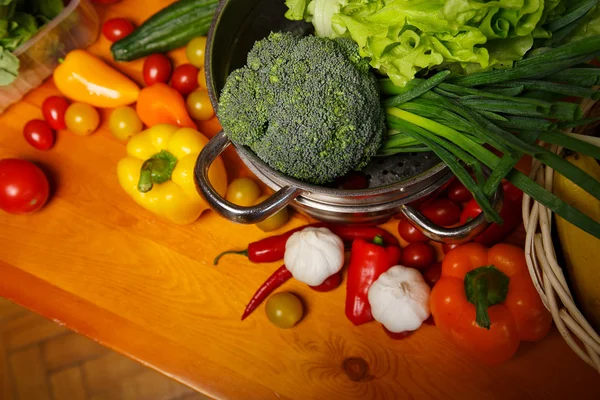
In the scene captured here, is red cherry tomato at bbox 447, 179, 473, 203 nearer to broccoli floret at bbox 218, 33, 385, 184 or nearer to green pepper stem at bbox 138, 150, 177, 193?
broccoli floret at bbox 218, 33, 385, 184

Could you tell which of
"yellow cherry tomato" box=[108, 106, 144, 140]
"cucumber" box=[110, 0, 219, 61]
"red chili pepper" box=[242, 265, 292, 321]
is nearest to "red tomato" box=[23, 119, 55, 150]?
"yellow cherry tomato" box=[108, 106, 144, 140]

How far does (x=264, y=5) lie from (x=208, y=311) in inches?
25.2

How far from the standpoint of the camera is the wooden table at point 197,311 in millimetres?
1021

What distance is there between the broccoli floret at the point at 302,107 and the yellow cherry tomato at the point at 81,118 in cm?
52

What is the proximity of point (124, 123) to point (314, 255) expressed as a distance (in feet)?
1.79

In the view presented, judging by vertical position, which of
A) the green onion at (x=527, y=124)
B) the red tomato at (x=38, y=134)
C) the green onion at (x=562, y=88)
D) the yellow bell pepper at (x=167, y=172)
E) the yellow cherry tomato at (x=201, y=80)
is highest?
the green onion at (x=562, y=88)

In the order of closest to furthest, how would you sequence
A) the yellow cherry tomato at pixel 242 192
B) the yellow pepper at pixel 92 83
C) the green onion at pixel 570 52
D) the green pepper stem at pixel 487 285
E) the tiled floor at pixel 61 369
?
the green onion at pixel 570 52, the green pepper stem at pixel 487 285, the yellow cherry tomato at pixel 242 192, the yellow pepper at pixel 92 83, the tiled floor at pixel 61 369

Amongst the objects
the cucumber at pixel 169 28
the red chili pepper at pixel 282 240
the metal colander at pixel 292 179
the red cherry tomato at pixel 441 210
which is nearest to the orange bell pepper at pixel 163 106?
the cucumber at pixel 169 28

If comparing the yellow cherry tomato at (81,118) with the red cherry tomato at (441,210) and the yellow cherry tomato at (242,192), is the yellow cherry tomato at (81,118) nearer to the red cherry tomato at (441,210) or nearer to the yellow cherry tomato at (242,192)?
the yellow cherry tomato at (242,192)

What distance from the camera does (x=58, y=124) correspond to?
4.03ft

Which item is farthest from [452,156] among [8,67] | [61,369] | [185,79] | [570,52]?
[61,369]

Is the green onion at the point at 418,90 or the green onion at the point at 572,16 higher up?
the green onion at the point at 572,16

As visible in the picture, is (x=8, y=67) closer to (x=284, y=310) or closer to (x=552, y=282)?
(x=284, y=310)

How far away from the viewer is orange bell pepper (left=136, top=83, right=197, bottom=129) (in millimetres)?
1188
